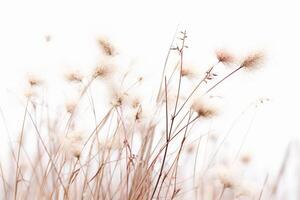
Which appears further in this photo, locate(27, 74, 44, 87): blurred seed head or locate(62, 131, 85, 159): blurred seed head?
locate(27, 74, 44, 87): blurred seed head

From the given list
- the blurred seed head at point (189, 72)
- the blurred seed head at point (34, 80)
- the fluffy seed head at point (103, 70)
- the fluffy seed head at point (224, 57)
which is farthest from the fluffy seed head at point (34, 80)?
the fluffy seed head at point (224, 57)

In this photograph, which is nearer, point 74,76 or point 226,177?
point 226,177

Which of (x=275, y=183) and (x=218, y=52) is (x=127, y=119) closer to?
(x=218, y=52)

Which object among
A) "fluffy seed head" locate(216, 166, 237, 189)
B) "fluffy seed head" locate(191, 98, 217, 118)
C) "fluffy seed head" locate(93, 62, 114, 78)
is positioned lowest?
"fluffy seed head" locate(216, 166, 237, 189)

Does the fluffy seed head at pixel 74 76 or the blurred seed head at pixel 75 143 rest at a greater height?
the fluffy seed head at pixel 74 76

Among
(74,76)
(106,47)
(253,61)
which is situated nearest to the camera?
(253,61)

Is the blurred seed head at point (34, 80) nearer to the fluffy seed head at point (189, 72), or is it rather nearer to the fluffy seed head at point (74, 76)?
the fluffy seed head at point (74, 76)

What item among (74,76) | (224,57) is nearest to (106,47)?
(74,76)

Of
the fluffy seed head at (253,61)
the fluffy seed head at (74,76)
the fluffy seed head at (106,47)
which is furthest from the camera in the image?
the fluffy seed head at (74,76)

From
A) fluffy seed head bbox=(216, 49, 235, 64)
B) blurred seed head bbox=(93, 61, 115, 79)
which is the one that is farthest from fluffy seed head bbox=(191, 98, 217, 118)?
blurred seed head bbox=(93, 61, 115, 79)

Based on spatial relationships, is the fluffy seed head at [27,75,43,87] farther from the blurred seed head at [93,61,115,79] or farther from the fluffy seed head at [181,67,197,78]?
Answer: the fluffy seed head at [181,67,197,78]

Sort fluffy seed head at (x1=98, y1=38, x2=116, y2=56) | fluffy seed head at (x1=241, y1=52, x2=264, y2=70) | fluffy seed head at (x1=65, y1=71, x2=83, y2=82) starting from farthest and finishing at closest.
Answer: fluffy seed head at (x1=65, y1=71, x2=83, y2=82), fluffy seed head at (x1=98, y1=38, x2=116, y2=56), fluffy seed head at (x1=241, y1=52, x2=264, y2=70)

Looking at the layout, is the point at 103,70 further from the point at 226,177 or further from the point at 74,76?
the point at 226,177

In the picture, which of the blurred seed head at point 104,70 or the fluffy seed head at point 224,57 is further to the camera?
the blurred seed head at point 104,70
